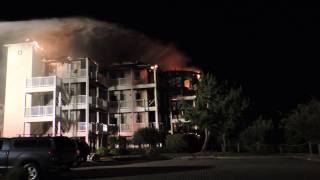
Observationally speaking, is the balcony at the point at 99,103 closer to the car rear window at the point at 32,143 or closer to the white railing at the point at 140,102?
the white railing at the point at 140,102

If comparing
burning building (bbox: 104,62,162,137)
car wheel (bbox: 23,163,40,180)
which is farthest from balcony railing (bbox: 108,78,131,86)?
car wheel (bbox: 23,163,40,180)

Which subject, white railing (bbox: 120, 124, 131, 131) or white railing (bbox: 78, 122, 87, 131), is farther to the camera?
white railing (bbox: 120, 124, 131, 131)

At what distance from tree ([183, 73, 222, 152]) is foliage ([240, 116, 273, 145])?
3627 millimetres

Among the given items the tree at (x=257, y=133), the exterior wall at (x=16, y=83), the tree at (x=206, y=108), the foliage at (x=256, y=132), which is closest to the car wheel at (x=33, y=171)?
the exterior wall at (x=16, y=83)

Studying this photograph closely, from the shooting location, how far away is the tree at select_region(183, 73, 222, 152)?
139ft

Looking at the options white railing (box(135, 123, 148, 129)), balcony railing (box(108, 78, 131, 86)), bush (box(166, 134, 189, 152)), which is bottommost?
bush (box(166, 134, 189, 152))

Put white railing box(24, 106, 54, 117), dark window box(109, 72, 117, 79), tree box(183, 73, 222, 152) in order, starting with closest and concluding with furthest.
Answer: white railing box(24, 106, 54, 117) → tree box(183, 73, 222, 152) → dark window box(109, 72, 117, 79)

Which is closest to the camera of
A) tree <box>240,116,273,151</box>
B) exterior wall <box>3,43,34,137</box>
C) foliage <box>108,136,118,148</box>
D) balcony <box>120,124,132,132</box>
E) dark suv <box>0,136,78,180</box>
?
dark suv <box>0,136,78,180</box>

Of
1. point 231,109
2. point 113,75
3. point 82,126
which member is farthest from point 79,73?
point 231,109

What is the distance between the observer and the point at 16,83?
42250mm

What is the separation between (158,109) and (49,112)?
1678 cm

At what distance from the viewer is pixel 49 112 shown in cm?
4103

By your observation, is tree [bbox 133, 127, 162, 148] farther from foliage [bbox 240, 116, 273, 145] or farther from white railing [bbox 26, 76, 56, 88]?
white railing [bbox 26, 76, 56, 88]

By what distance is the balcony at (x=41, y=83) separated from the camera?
4147 cm
